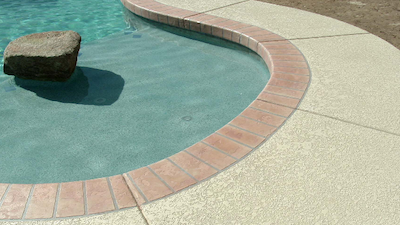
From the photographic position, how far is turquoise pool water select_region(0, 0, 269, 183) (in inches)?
117

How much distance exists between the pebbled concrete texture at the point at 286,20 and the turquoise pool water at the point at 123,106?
595 mm

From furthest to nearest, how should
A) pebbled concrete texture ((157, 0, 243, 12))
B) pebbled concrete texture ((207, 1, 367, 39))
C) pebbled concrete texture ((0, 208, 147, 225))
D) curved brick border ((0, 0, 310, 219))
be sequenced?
pebbled concrete texture ((157, 0, 243, 12)), pebbled concrete texture ((207, 1, 367, 39)), curved brick border ((0, 0, 310, 219)), pebbled concrete texture ((0, 208, 147, 225))

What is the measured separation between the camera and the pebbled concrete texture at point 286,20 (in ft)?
15.9

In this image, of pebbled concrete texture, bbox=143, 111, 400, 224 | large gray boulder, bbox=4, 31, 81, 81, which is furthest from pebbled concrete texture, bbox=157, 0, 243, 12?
pebbled concrete texture, bbox=143, 111, 400, 224

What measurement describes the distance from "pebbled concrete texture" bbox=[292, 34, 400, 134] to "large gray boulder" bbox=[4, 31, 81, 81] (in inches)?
103

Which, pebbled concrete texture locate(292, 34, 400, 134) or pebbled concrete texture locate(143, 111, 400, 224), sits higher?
pebbled concrete texture locate(292, 34, 400, 134)

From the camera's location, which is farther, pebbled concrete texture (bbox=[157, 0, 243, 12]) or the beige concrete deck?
pebbled concrete texture (bbox=[157, 0, 243, 12])

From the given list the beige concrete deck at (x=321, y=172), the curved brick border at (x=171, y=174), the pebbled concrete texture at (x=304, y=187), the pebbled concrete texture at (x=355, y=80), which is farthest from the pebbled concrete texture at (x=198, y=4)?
the pebbled concrete texture at (x=304, y=187)

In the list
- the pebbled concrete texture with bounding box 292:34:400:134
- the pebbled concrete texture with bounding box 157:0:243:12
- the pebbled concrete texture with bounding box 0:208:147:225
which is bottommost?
the pebbled concrete texture with bounding box 0:208:147:225

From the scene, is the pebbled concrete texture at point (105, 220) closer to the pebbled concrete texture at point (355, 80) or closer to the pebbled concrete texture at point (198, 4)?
the pebbled concrete texture at point (355, 80)

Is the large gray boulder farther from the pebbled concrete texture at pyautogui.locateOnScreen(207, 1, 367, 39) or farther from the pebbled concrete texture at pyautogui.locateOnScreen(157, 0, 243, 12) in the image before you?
the pebbled concrete texture at pyautogui.locateOnScreen(207, 1, 367, 39)

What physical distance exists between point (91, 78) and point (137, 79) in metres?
0.58

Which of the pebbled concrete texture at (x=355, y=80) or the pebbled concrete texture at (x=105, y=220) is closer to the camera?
the pebbled concrete texture at (x=105, y=220)

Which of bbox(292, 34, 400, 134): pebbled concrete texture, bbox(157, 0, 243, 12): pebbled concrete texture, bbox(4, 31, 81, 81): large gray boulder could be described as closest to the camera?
bbox(292, 34, 400, 134): pebbled concrete texture
